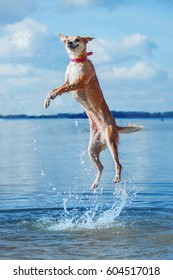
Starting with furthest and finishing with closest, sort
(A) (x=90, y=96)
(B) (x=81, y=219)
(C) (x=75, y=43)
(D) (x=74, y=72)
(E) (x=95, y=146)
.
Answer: (B) (x=81, y=219) → (E) (x=95, y=146) → (A) (x=90, y=96) → (D) (x=74, y=72) → (C) (x=75, y=43)

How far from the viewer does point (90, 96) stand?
12.3 meters

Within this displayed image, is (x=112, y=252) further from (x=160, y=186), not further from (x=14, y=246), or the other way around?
(x=160, y=186)

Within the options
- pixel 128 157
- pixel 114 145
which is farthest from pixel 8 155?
pixel 114 145

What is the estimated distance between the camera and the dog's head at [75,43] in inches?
464

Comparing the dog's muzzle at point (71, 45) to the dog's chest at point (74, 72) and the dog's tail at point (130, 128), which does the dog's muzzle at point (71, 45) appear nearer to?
the dog's chest at point (74, 72)

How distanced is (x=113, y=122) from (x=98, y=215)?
315 cm

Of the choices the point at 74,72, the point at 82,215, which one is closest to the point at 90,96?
the point at 74,72

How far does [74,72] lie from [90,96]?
0.48 meters

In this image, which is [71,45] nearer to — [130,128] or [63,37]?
[63,37]

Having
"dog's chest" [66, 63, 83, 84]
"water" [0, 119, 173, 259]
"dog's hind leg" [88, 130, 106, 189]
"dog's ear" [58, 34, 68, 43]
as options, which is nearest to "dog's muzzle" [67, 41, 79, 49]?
"dog's ear" [58, 34, 68, 43]

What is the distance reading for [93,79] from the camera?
40.3 feet

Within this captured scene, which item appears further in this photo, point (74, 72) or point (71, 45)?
point (74, 72)

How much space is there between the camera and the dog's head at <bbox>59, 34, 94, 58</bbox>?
11.8 m

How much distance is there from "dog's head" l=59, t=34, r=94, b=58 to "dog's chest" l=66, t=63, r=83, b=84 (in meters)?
0.21
